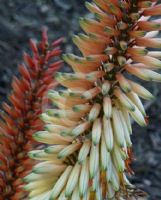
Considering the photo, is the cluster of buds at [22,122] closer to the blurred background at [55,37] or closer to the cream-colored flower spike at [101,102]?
the cream-colored flower spike at [101,102]

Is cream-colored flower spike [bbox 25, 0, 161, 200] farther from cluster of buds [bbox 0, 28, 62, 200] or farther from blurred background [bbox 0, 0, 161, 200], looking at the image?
blurred background [bbox 0, 0, 161, 200]

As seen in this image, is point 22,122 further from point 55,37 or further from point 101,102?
point 55,37

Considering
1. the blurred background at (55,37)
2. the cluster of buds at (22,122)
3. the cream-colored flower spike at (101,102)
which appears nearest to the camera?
the cream-colored flower spike at (101,102)

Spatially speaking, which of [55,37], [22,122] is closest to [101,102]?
[22,122]

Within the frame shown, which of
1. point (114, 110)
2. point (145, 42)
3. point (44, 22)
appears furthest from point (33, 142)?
point (44, 22)

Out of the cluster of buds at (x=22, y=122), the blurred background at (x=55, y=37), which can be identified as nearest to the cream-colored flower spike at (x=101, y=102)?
the cluster of buds at (x=22, y=122)

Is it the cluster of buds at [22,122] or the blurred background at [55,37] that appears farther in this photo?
the blurred background at [55,37]

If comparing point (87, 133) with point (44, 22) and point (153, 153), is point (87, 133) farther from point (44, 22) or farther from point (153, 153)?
point (44, 22)
